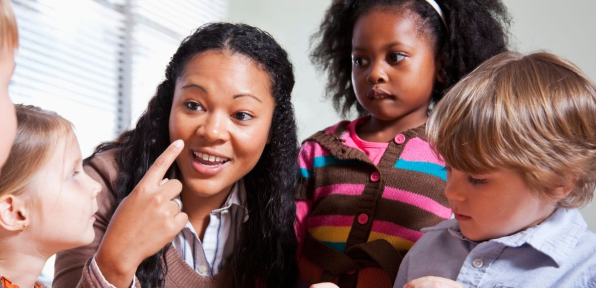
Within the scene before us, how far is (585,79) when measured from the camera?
110cm

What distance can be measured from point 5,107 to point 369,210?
0.93 m

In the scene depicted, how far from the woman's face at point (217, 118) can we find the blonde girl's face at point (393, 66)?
284 millimetres

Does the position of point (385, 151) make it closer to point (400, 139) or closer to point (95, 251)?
point (400, 139)

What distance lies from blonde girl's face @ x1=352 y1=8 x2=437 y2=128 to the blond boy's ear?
2.64ft

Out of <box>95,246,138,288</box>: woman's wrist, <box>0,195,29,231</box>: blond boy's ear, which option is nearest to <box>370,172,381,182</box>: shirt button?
<box>95,246,138,288</box>: woman's wrist

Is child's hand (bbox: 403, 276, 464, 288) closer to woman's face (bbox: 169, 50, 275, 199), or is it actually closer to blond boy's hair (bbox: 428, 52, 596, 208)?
blond boy's hair (bbox: 428, 52, 596, 208)

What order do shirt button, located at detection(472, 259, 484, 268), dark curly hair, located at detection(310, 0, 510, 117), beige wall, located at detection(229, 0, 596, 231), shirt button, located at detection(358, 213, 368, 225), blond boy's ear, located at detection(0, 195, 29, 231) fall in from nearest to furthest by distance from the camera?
1. blond boy's ear, located at detection(0, 195, 29, 231)
2. shirt button, located at detection(472, 259, 484, 268)
3. shirt button, located at detection(358, 213, 368, 225)
4. dark curly hair, located at detection(310, 0, 510, 117)
5. beige wall, located at detection(229, 0, 596, 231)

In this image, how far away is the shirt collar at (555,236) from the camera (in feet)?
3.40

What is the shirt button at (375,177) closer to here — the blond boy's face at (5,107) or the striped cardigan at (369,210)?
the striped cardigan at (369,210)

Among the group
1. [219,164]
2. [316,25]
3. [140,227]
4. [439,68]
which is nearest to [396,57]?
[439,68]

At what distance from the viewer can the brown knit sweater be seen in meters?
1.25

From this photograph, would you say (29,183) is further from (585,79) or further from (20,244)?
(585,79)

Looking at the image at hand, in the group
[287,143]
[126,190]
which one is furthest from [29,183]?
[287,143]

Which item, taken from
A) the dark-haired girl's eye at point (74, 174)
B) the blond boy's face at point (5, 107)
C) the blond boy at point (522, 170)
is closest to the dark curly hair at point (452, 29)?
the blond boy at point (522, 170)
